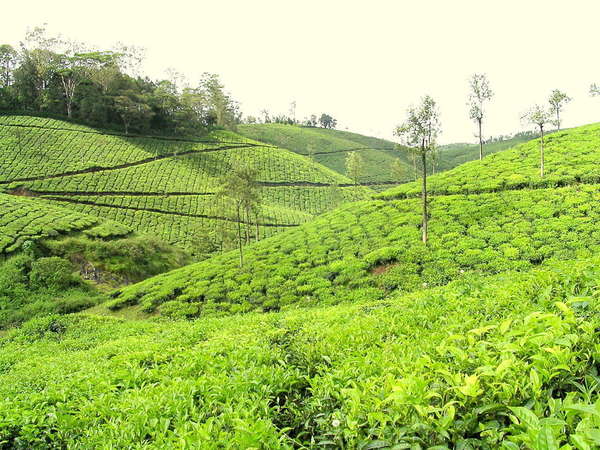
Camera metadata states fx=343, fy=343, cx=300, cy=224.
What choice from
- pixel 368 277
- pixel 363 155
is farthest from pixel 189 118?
pixel 368 277

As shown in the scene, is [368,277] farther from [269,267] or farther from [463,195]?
[463,195]

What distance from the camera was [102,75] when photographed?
99.4 meters

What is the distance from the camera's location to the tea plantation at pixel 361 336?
3.08 metres

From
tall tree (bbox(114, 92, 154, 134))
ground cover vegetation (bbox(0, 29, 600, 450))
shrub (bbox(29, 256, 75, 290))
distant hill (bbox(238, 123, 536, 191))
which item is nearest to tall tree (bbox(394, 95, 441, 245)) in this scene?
ground cover vegetation (bbox(0, 29, 600, 450))

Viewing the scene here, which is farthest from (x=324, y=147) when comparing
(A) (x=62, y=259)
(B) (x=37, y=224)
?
(A) (x=62, y=259)

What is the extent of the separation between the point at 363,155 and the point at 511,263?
143m

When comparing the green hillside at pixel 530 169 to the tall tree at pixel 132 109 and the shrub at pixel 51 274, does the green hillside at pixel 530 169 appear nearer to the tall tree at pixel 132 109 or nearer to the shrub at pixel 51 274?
the shrub at pixel 51 274

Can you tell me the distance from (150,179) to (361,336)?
7391cm

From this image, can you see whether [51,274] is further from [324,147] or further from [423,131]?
[324,147]

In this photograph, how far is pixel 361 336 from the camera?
20.2ft

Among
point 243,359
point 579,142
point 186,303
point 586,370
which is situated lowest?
point 186,303

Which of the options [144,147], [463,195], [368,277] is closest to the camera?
[368,277]

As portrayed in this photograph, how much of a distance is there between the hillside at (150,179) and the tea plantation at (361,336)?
57.5 feet

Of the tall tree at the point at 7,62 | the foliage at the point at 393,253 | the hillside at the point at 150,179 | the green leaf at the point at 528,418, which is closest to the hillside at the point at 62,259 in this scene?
the foliage at the point at 393,253
